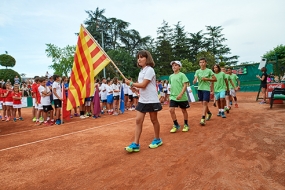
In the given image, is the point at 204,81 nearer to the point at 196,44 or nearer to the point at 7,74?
the point at 7,74

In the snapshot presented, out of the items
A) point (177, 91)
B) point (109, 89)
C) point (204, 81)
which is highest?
point (204, 81)

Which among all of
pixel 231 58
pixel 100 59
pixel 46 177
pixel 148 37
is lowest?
pixel 46 177

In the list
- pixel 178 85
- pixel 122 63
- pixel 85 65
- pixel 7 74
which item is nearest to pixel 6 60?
pixel 7 74

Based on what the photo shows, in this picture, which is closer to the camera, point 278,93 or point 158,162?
point 158,162

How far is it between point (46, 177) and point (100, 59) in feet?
9.59

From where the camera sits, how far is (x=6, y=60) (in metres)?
30.3

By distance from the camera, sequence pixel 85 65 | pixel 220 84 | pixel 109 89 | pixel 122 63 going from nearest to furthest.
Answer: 1. pixel 85 65
2. pixel 220 84
3. pixel 109 89
4. pixel 122 63

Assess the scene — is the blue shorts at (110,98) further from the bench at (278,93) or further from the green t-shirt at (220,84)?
the bench at (278,93)

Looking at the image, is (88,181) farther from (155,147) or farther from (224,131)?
(224,131)

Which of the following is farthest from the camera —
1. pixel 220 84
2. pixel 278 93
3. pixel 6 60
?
pixel 6 60

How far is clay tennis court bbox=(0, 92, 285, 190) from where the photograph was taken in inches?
104

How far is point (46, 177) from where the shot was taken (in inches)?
120

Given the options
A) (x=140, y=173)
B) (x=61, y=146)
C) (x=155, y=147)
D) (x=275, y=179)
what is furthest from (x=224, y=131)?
(x=61, y=146)

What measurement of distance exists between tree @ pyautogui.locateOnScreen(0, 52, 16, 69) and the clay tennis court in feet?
102
